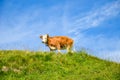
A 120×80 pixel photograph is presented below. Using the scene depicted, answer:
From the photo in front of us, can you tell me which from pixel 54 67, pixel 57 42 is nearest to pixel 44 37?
pixel 57 42

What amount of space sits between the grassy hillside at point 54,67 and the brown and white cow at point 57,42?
2.45 m

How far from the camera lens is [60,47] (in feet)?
91.5

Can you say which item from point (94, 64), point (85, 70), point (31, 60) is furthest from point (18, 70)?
point (94, 64)

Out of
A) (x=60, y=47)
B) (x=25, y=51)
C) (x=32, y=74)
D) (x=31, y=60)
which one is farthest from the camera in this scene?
(x=60, y=47)

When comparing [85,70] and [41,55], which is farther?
[41,55]

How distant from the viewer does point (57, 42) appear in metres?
27.5

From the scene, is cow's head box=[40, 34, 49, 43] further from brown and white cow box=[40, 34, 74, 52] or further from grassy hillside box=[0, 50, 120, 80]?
grassy hillside box=[0, 50, 120, 80]

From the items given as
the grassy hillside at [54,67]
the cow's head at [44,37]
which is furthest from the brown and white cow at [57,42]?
the grassy hillside at [54,67]

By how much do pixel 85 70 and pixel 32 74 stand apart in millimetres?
3540

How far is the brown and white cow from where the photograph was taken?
2741cm

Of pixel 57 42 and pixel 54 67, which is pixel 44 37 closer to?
pixel 57 42

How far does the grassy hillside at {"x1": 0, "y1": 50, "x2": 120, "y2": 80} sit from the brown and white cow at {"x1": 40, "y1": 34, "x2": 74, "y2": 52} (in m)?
2.45

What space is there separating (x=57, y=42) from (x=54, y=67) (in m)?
5.79

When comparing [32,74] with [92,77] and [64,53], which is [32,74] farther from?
[64,53]
